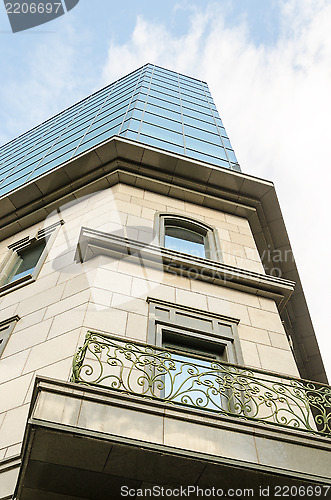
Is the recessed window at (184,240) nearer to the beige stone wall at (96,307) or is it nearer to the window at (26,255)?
the beige stone wall at (96,307)

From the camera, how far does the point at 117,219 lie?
11328mm

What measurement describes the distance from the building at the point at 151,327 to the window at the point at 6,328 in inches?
1.7

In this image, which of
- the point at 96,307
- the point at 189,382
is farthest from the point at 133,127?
the point at 189,382

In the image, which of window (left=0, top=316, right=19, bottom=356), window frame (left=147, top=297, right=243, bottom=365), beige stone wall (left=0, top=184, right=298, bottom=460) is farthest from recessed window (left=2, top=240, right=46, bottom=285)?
window frame (left=147, top=297, right=243, bottom=365)

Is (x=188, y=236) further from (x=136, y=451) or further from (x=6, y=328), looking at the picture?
(x=136, y=451)

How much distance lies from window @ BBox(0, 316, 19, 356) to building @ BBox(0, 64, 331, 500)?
0.04 meters

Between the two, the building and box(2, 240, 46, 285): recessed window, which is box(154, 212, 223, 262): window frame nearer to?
the building

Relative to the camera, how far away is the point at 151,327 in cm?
817

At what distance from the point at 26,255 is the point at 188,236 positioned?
4638 mm

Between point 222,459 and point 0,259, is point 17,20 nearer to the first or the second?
point 0,259

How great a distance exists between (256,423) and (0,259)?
9413 millimetres

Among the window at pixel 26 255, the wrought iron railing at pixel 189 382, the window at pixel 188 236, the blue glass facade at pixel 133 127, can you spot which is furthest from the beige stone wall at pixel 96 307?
the blue glass facade at pixel 133 127

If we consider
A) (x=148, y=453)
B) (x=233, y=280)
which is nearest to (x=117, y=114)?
(x=233, y=280)

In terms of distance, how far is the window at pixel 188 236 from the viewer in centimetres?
1156
